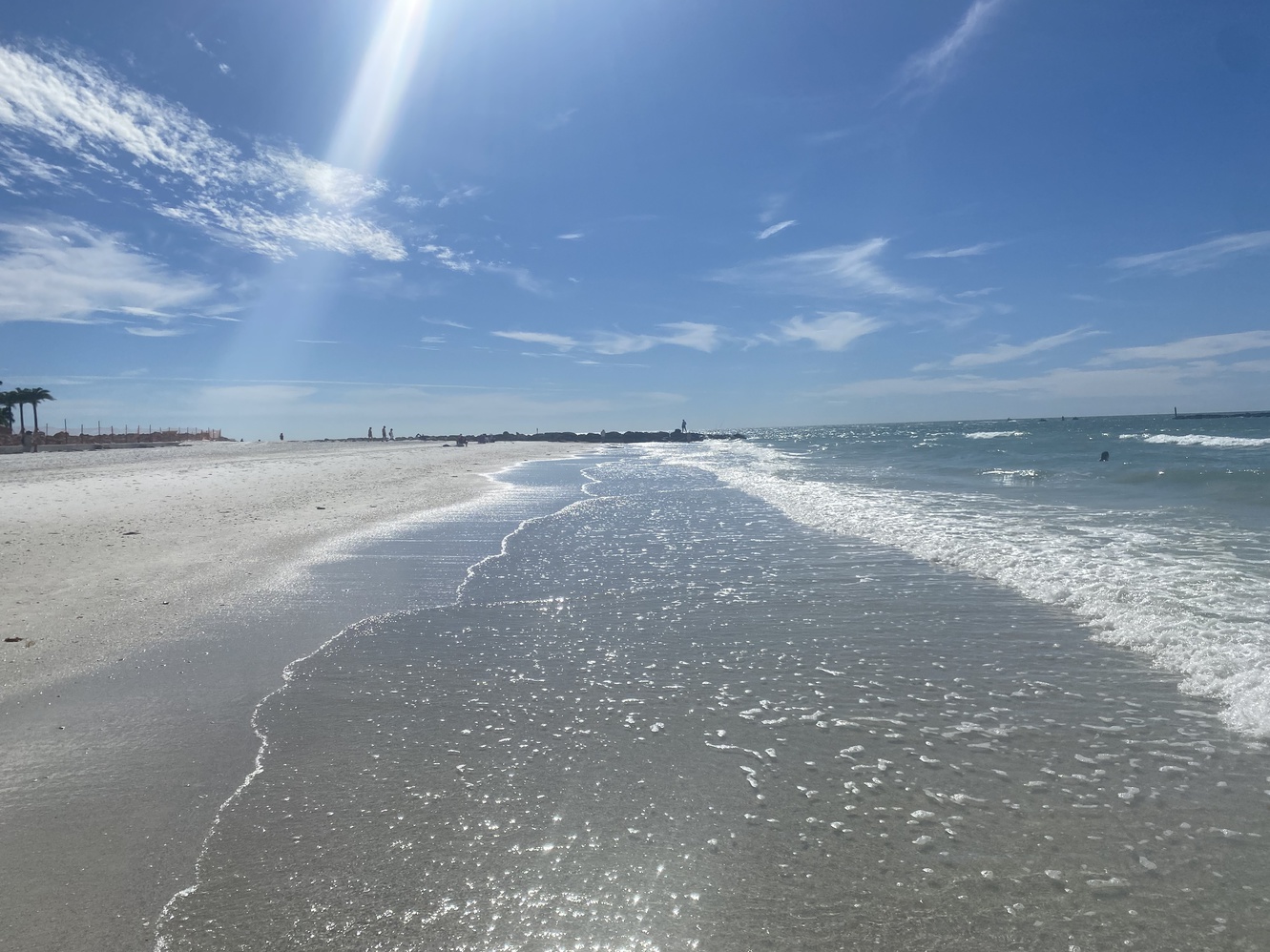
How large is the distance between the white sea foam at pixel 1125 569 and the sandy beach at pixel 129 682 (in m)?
6.96

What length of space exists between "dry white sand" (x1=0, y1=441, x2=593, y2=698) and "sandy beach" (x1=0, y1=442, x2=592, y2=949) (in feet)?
0.12

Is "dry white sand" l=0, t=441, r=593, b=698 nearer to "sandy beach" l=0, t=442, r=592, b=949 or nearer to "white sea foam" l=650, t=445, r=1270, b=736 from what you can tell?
"sandy beach" l=0, t=442, r=592, b=949

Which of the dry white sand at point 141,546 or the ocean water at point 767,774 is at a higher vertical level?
the dry white sand at point 141,546

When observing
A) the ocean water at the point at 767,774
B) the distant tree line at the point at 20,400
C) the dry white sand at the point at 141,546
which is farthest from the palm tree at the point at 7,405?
the ocean water at the point at 767,774

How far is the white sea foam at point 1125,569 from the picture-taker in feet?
20.6

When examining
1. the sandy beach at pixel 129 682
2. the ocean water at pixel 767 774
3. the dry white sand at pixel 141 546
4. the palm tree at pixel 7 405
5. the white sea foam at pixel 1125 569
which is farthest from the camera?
the palm tree at pixel 7 405

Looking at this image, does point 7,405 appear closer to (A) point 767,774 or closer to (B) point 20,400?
(B) point 20,400

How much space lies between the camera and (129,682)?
6.05 m

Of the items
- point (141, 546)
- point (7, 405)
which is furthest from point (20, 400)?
point (141, 546)

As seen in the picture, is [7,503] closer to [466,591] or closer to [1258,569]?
[466,591]

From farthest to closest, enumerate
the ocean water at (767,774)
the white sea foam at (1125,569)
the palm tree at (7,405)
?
the palm tree at (7,405) → the white sea foam at (1125,569) → the ocean water at (767,774)

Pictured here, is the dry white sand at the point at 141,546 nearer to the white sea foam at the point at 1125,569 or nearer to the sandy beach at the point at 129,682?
the sandy beach at the point at 129,682

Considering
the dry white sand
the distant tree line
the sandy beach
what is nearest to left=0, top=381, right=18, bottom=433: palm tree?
the distant tree line

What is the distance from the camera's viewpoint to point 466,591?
9.45m
